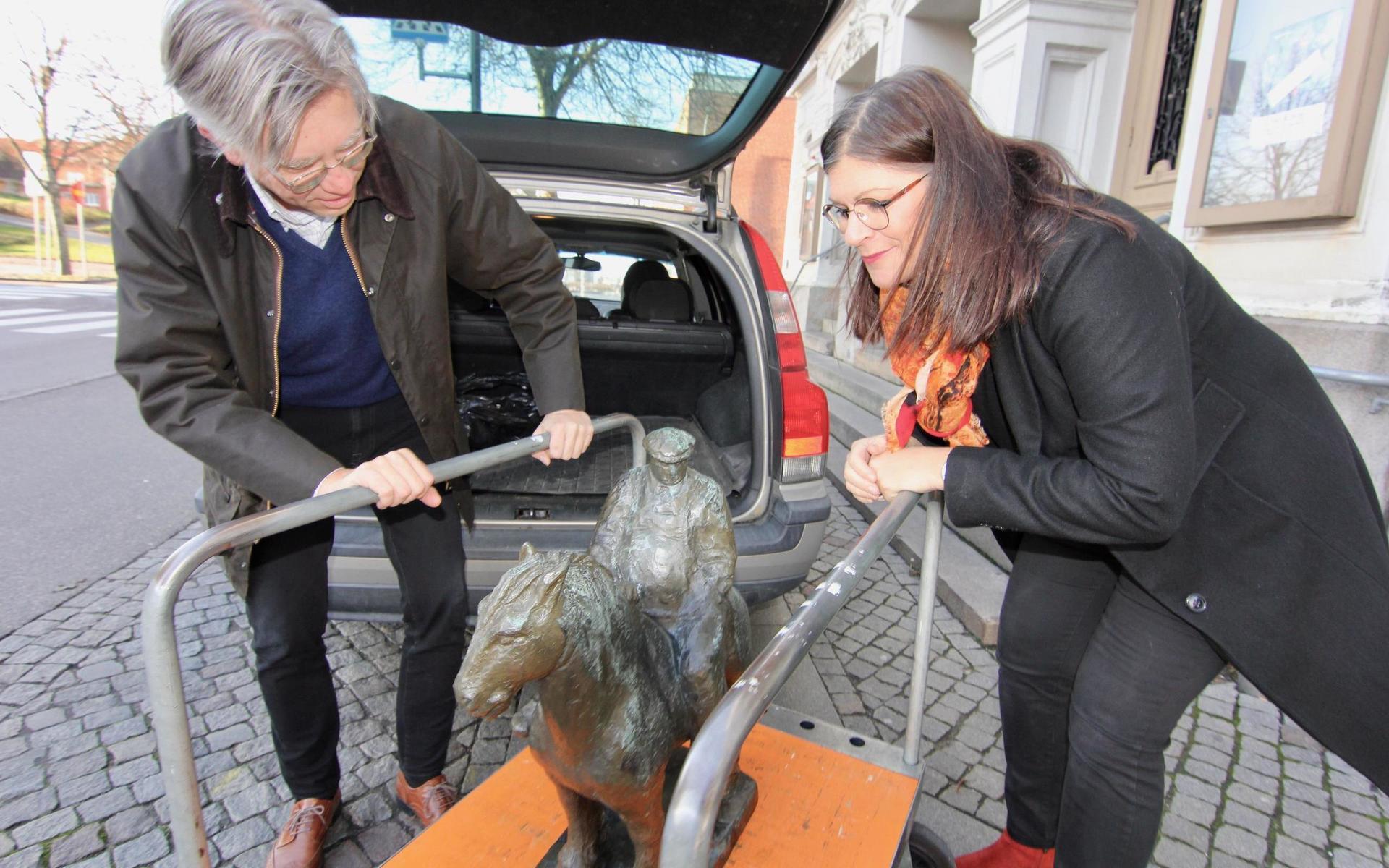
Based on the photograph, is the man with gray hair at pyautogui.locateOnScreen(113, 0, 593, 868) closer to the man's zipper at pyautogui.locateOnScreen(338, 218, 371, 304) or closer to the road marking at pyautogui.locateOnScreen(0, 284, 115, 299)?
the man's zipper at pyautogui.locateOnScreen(338, 218, 371, 304)

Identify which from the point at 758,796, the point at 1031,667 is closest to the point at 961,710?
the point at 1031,667

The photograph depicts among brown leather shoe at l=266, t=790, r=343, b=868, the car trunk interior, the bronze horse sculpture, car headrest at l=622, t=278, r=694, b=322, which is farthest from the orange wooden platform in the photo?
car headrest at l=622, t=278, r=694, b=322

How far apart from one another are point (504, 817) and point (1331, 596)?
1590 mm

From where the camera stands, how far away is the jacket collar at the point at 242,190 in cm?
145

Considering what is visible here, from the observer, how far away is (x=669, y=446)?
1.42 m

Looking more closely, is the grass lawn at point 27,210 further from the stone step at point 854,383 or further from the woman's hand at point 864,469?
the woman's hand at point 864,469

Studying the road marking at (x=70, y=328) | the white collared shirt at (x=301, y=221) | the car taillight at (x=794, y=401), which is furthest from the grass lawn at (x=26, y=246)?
the white collared shirt at (x=301, y=221)

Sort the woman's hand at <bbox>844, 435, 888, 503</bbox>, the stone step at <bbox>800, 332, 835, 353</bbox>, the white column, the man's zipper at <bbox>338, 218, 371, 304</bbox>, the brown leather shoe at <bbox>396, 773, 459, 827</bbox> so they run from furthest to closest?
the stone step at <bbox>800, 332, 835, 353</bbox>, the white column, the brown leather shoe at <bbox>396, 773, 459, 827</bbox>, the man's zipper at <bbox>338, 218, 371, 304</bbox>, the woman's hand at <bbox>844, 435, 888, 503</bbox>

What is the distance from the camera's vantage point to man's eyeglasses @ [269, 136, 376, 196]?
136cm

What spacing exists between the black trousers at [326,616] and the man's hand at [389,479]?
0.43m

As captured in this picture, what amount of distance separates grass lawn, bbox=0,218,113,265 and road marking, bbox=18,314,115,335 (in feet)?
55.0

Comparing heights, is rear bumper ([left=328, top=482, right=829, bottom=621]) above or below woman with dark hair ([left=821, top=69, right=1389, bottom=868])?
below

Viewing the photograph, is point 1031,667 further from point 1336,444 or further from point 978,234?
point 978,234

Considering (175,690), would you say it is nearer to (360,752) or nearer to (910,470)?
(910,470)
